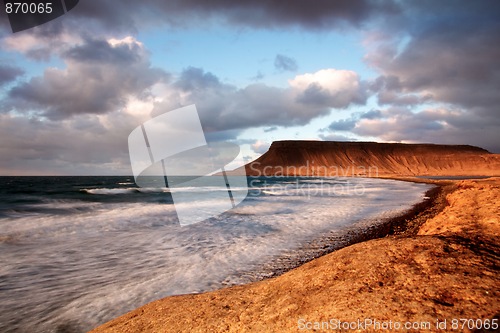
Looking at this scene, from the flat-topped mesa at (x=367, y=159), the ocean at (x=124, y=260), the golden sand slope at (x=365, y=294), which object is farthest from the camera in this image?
the flat-topped mesa at (x=367, y=159)

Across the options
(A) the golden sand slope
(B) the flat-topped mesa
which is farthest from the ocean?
(B) the flat-topped mesa

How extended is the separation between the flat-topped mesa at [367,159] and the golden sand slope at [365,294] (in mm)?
95422

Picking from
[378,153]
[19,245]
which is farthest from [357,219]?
[378,153]

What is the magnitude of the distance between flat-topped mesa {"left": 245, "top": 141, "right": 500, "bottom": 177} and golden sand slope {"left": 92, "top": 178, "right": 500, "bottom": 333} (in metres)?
95.4

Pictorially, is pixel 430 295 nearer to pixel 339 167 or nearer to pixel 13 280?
pixel 13 280

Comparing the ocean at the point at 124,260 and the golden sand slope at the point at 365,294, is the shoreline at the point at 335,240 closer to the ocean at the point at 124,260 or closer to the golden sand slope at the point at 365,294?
the ocean at the point at 124,260

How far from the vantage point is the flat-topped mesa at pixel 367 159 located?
3851 inches

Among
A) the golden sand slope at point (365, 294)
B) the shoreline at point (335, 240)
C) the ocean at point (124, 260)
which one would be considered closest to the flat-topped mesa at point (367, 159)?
the shoreline at point (335, 240)

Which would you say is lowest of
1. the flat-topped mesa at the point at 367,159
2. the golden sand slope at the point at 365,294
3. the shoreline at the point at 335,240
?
the shoreline at the point at 335,240

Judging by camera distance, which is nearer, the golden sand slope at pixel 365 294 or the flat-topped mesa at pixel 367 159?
the golden sand slope at pixel 365 294

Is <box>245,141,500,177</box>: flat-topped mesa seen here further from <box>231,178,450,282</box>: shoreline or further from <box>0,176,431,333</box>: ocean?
<box>0,176,431,333</box>: ocean

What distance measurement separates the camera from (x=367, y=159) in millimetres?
113750

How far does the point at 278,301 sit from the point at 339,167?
111703 mm

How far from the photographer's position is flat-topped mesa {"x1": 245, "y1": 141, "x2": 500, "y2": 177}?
97812 millimetres
